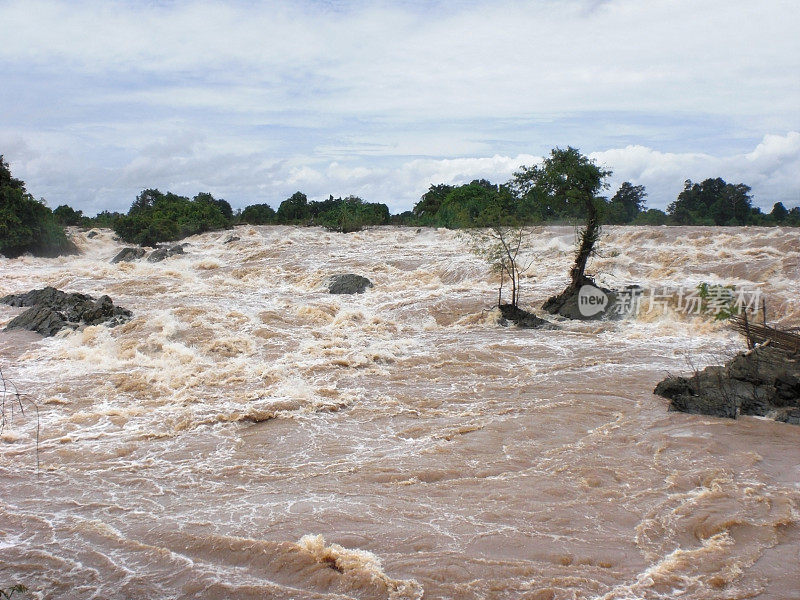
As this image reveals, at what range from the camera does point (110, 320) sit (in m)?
13.2

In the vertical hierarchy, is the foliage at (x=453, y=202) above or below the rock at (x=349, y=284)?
above

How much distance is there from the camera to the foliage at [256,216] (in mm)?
38000

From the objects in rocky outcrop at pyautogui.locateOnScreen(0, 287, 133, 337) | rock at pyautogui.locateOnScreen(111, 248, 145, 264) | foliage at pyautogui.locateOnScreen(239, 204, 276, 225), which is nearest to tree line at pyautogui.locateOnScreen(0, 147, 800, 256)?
foliage at pyautogui.locateOnScreen(239, 204, 276, 225)

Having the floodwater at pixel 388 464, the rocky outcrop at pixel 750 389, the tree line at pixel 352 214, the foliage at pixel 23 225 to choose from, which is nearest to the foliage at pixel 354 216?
the tree line at pixel 352 214

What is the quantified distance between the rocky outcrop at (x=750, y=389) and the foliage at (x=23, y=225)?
26.5 metres

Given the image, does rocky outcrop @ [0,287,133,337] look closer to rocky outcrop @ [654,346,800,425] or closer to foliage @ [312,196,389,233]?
rocky outcrop @ [654,346,800,425]

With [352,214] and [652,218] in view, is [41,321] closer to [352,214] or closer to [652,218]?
[352,214]

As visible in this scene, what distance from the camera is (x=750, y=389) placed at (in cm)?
731

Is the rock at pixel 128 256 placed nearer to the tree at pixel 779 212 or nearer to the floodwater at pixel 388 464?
the floodwater at pixel 388 464

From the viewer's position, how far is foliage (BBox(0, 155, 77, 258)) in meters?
25.5

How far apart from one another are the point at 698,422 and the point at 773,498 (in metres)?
2.08

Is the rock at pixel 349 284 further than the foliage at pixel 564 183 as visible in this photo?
Yes

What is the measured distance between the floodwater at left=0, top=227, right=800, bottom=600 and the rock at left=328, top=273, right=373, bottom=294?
2.97 m

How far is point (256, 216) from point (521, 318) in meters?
28.2
